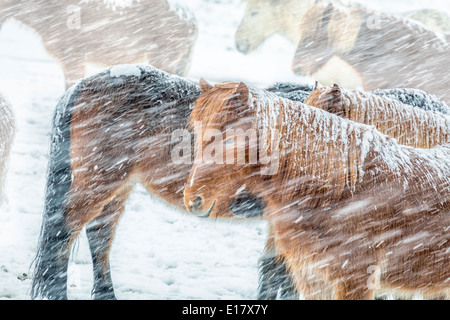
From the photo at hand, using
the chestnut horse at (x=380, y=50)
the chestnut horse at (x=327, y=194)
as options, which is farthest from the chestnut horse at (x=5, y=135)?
the chestnut horse at (x=380, y=50)

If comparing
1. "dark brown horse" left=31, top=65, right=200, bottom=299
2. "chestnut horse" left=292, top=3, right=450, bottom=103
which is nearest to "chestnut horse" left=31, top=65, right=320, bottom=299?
"dark brown horse" left=31, top=65, right=200, bottom=299

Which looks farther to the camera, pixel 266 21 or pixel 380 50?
pixel 266 21

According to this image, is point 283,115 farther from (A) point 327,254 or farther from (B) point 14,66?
(B) point 14,66

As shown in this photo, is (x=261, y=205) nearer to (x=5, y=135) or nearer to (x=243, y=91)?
(x=243, y=91)

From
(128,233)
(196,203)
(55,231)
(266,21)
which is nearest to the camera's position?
(196,203)

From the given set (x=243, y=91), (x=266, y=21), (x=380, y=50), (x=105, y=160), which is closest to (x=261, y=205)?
(x=243, y=91)

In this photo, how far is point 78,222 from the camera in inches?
42.2

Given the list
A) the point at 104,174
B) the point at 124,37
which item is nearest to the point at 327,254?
the point at 104,174

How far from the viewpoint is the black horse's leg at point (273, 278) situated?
3.26 feet

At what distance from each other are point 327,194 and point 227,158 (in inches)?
8.3

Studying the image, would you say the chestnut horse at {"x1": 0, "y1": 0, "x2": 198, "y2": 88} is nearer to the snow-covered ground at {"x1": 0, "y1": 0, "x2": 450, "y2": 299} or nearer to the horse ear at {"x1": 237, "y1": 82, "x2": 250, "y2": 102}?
the snow-covered ground at {"x1": 0, "y1": 0, "x2": 450, "y2": 299}

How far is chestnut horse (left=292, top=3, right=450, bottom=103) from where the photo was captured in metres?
1.44

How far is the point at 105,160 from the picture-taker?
3.58 ft

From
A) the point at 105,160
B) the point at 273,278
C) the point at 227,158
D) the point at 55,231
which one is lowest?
the point at 273,278
